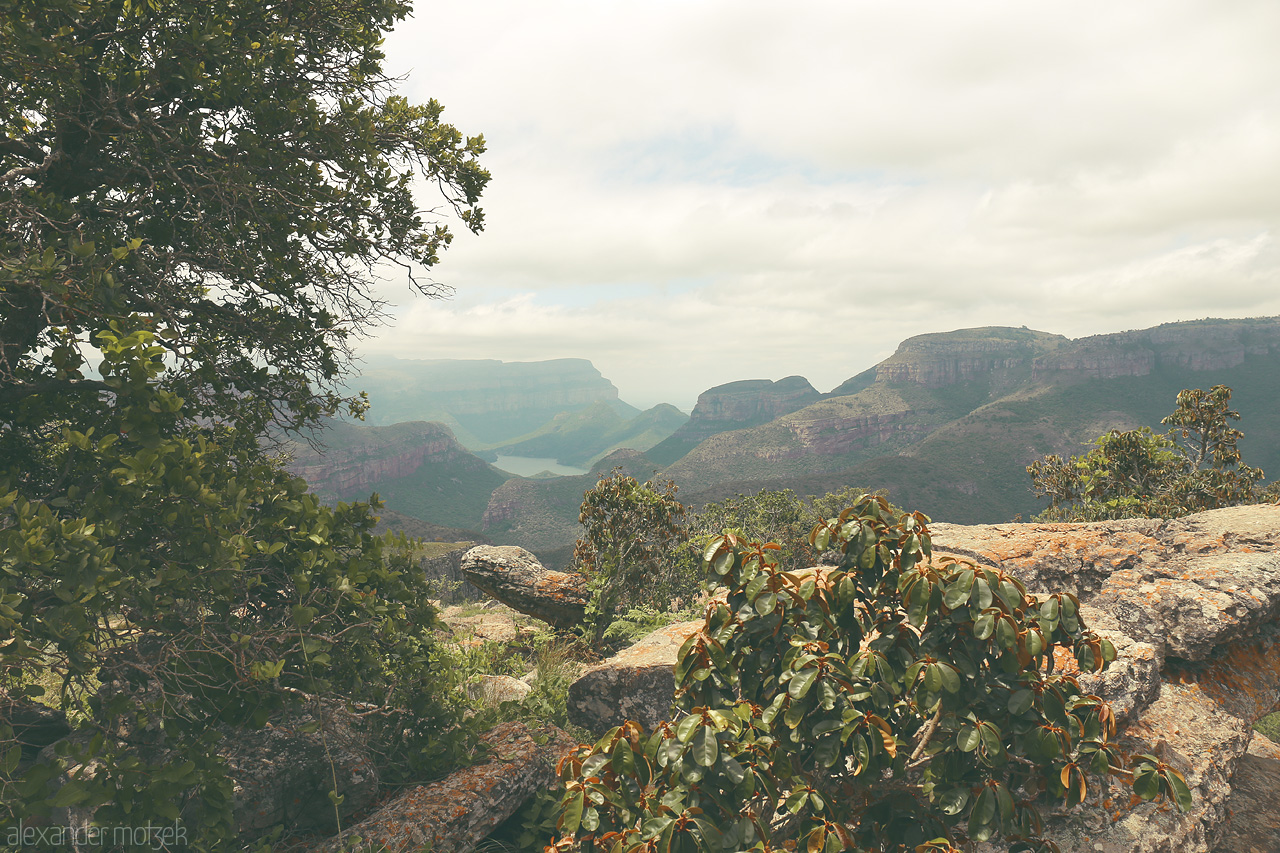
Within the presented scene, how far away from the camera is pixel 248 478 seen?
16.5 ft

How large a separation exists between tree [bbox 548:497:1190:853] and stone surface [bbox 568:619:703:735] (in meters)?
3.37

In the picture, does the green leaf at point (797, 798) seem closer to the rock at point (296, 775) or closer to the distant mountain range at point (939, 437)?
the rock at point (296, 775)

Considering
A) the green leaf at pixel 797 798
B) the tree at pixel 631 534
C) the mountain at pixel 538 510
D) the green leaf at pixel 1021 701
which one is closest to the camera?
the green leaf at pixel 797 798

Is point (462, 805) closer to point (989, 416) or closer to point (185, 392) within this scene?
point (185, 392)

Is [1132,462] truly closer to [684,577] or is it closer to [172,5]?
[684,577]

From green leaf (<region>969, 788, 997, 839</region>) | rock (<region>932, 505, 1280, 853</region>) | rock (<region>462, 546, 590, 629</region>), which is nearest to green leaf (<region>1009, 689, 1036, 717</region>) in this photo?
green leaf (<region>969, 788, 997, 839</region>)

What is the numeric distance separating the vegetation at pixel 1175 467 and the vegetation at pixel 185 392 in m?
21.7

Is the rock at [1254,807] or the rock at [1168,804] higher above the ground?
the rock at [1168,804]

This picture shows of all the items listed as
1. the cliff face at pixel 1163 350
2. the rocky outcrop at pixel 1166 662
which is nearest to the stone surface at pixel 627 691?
the rocky outcrop at pixel 1166 662

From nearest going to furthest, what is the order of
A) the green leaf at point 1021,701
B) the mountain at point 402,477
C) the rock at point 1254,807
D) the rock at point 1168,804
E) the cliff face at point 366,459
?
the green leaf at point 1021,701 → the rock at point 1168,804 → the rock at point 1254,807 → the cliff face at point 366,459 → the mountain at point 402,477

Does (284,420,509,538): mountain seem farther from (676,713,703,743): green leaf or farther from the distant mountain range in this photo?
(676,713,703,743): green leaf

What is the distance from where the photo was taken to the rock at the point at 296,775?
16.9 feet

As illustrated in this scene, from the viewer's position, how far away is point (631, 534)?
47.9 ft

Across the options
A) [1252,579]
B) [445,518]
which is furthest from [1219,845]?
[445,518]
